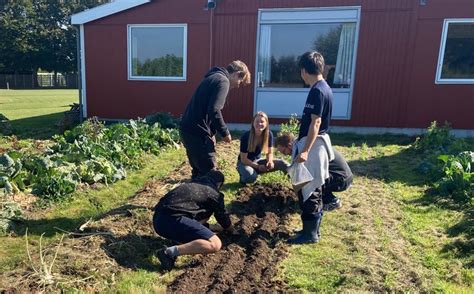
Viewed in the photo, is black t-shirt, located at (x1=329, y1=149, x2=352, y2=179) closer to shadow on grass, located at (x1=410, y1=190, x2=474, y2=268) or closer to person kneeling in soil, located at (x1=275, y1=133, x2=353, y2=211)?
person kneeling in soil, located at (x1=275, y1=133, x2=353, y2=211)

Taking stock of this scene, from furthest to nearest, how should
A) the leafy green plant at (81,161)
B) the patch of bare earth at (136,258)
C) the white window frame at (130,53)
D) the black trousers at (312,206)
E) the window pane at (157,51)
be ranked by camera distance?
the window pane at (157,51) → the white window frame at (130,53) → the leafy green plant at (81,161) → the black trousers at (312,206) → the patch of bare earth at (136,258)

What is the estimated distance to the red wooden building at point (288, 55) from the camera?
983cm

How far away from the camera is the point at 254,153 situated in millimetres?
5910

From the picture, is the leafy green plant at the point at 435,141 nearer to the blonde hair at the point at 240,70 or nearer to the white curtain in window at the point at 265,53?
the white curtain in window at the point at 265,53

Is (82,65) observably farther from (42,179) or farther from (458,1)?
(458,1)

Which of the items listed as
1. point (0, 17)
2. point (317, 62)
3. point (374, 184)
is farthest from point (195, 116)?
→ point (0, 17)

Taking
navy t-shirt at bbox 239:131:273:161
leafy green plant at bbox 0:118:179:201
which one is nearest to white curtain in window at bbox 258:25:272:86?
leafy green plant at bbox 0:118:179:201

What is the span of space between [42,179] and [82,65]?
282 inches

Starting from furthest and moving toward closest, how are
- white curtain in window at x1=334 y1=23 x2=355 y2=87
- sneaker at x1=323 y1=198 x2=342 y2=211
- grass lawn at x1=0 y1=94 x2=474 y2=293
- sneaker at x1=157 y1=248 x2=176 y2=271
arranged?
white curtain in window at x1=334 y1=23 x2=355 y2=87, sneaker at x1=323 y1=198 x2=342 y2=211, sneaker at x1=157 y1=248 x2=176 y2=271, grass lawn at x1=0 y1=94 x2=474 y2=293

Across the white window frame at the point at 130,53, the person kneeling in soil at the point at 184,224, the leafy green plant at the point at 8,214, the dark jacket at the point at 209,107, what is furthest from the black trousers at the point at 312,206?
the white window frame at the point at 130,53

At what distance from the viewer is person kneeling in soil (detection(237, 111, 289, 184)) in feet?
18.9

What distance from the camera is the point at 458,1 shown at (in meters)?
9.48

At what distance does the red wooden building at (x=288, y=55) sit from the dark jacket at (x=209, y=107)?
6726 mm

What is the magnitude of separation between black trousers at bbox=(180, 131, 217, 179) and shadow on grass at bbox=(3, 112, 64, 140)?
7044mm
